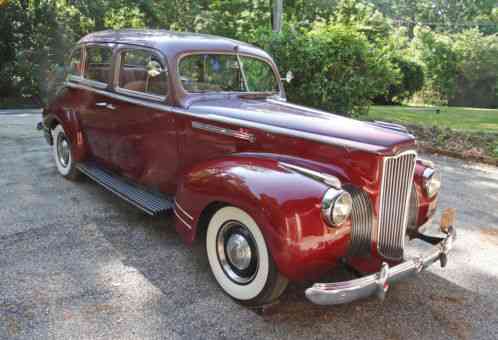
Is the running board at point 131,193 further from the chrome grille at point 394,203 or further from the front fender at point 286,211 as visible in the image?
the chrome grille at point 394,203

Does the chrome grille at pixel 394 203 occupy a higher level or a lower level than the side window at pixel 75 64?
lower

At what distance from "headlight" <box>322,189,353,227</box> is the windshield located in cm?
181

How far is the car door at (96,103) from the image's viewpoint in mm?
4551

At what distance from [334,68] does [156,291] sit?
22.7ft

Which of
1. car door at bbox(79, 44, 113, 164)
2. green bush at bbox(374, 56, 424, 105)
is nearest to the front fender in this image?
car door at bbox(79, 44, 113, 164)

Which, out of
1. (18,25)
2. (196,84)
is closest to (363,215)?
(196,84)

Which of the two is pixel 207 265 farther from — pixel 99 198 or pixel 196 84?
pixel 99 198

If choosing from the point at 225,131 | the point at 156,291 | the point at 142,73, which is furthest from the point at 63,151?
the point at 156,291

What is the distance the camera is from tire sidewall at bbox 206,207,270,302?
271cm

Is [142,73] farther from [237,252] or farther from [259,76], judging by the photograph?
[237,252]

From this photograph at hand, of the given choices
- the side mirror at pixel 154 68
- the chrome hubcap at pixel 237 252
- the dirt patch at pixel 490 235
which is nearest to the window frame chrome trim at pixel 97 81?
the side mirror at pixel 154 68

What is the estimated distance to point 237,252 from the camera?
2.93 metres

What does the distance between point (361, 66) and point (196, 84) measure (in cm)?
592

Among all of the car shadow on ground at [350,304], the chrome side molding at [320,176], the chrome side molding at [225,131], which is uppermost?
the chrome side molding at [225,131]
